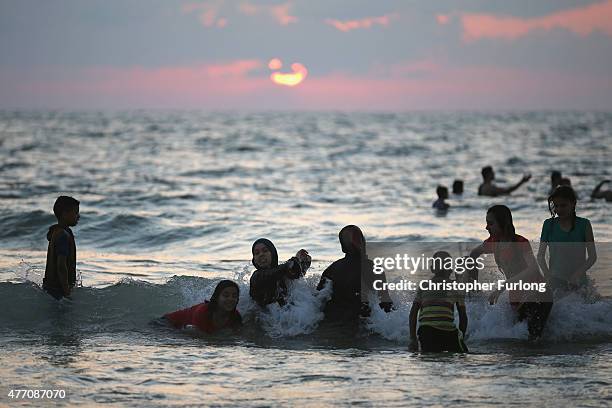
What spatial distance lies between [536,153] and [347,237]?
1767 inches

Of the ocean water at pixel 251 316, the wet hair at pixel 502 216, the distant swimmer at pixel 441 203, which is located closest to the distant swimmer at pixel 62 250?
the ocean water at pixel 251 316

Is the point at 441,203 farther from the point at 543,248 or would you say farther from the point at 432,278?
the point at 432,278

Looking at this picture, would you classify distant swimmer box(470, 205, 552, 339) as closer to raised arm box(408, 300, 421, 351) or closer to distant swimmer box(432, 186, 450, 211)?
raised arm box(408, 300, 421, 351)

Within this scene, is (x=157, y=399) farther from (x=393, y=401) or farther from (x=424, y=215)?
(x=424, y=215)

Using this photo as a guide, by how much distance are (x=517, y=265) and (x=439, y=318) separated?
112 centimetres

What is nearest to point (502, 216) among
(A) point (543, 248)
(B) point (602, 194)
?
(A) point (543, 248)

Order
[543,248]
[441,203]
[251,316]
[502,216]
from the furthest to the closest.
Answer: [441,203] < [251,316] < [543,248] < [502,216]

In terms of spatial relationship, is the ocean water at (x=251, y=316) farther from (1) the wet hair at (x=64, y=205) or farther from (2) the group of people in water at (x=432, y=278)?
(1) the wet hair at (x=64, y=205)

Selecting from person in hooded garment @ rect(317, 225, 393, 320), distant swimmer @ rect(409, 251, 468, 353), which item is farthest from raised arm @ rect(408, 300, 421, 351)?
person in hooded garment @ rect(317, 225, 393, 320)

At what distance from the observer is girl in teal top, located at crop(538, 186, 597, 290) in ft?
28.1

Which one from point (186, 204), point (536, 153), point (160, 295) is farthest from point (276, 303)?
point (536, 153)

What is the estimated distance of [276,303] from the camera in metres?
9.72

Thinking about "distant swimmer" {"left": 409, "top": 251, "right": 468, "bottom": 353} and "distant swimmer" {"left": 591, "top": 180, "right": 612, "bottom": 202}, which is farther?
"distant swimmer" {"left": 591, "top": 180, "right": 612, "bottom": 202}

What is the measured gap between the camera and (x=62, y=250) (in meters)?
9.28
